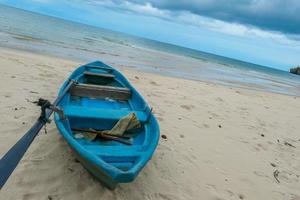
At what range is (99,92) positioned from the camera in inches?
209

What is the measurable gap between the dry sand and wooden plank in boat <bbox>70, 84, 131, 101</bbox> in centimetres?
89

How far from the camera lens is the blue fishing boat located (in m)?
2.72

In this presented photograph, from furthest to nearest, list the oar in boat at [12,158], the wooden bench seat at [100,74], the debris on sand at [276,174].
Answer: the wooden bench seat at [100,74] → the debris on sand at [276,174] → the oar in boat at [12,158]

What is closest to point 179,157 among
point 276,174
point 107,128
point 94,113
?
point 107,128

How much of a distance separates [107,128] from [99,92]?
4.50ft

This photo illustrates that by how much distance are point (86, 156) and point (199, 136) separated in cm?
317

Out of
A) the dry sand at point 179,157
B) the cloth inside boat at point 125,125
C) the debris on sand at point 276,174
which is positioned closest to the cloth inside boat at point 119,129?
the cloth inside boat at point 125,125

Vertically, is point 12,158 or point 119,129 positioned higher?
point 12,158

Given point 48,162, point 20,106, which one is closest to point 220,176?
point 48,162

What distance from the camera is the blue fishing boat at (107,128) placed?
2721 millimetres

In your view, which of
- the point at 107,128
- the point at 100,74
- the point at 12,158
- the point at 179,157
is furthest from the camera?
the point at 100,74

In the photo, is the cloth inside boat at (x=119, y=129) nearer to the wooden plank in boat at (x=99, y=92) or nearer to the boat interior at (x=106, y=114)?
the boat interior at (x=106, y=114)

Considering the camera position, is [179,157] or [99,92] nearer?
[179,157]

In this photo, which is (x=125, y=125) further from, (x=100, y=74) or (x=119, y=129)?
(x=100, y=74)
